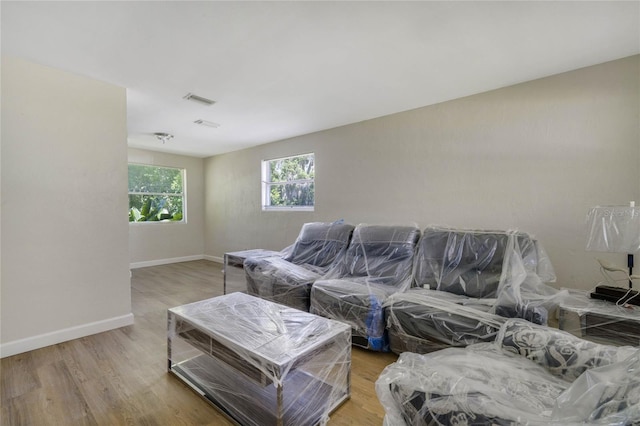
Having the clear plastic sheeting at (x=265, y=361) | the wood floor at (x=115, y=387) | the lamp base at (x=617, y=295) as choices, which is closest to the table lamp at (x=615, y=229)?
the lamp base at (x=617, y=295)

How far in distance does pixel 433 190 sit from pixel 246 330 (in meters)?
2.33

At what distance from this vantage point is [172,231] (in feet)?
18.9

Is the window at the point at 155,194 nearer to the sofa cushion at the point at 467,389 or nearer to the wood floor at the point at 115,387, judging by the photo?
the wood floor at the point at 115,387

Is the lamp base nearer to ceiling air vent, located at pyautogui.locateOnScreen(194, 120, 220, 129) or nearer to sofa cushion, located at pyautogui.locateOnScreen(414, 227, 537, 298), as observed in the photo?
sofa cushion, located at pyautogui.locateOnScreen(414, 227, 537, 298)

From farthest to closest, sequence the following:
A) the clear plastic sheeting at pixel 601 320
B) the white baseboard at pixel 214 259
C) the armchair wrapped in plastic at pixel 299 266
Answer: the white baseboard at pixel 214 259, the armchair wrapped in plastic at pixel 299 266, the clear plastic sheeting at pixel 601 320

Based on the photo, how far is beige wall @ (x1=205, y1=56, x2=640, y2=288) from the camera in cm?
216

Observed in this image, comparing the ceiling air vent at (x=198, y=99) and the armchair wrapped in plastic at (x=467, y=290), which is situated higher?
the ceiling air vent at (x=198, y=99)

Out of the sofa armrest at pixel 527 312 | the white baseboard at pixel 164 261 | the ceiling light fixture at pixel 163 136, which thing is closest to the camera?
the sofa armrest at pixel 527 312

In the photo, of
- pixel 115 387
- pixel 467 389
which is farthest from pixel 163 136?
pixel 467 389

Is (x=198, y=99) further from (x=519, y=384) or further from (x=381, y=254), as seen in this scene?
(x=519, y=384)

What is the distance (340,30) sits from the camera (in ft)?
5.90

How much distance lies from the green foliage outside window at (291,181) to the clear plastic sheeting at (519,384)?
3.20 meters

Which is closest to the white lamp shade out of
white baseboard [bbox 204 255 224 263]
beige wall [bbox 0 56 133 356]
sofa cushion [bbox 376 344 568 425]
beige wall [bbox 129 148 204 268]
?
sofa cushion [bbox 376 344 568 425]

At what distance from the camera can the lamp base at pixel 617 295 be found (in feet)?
5.75
